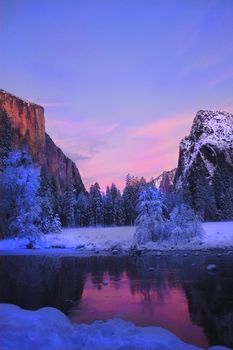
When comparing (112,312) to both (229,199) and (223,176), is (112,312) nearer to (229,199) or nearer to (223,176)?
(229,199)

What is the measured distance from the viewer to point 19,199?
48938 millimetres

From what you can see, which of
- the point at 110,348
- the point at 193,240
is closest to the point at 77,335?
the point at 110,348

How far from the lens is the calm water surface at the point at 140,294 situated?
12.7 m

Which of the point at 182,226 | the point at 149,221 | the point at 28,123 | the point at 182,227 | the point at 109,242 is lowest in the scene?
the point at 109,242

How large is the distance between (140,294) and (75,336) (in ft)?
25.9

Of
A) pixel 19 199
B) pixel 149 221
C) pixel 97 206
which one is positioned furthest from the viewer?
pixel 97 206

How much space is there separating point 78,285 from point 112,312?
6.79 m

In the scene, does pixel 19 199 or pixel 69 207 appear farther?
pixel 69 207

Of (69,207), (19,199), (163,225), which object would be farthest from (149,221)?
(69,207)

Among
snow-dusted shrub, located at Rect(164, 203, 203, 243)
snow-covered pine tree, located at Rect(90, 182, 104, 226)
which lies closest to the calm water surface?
snow-dusted shrub, located at Rect(164, 203, 203, 243)

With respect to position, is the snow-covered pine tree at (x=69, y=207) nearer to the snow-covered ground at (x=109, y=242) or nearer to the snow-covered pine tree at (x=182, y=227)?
the snow-covered ground at (x=109, y=242)

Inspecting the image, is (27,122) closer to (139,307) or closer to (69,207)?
(69,207)

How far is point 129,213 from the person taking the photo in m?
106

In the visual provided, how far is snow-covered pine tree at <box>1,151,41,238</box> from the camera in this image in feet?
157
